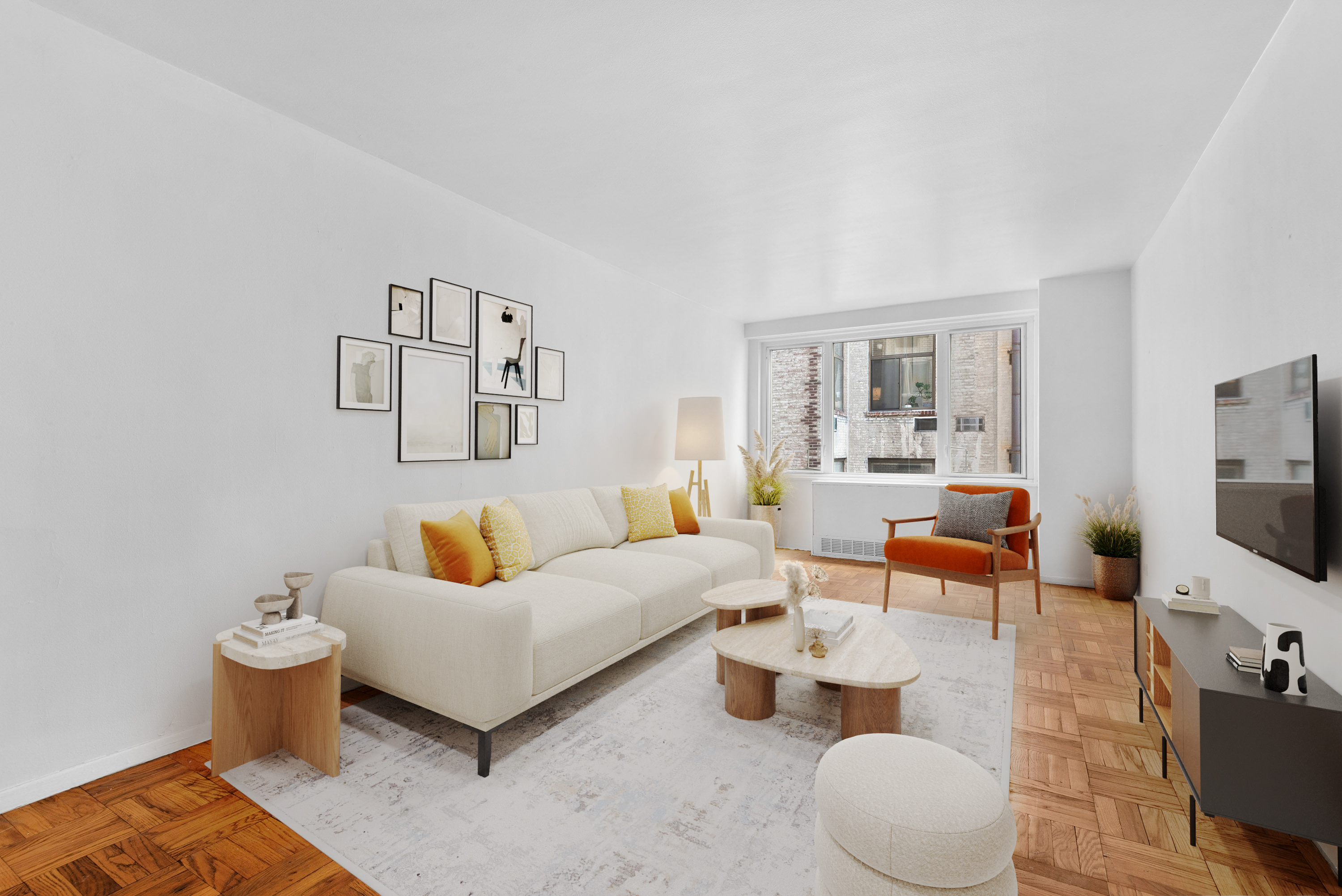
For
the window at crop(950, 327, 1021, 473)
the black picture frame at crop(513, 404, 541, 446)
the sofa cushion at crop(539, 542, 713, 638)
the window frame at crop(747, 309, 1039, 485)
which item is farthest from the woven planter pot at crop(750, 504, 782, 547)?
the black picture frame at crop(513, 404, 541, 446)

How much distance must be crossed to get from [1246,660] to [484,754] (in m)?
2.47

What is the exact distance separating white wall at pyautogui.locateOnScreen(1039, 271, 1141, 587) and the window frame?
10.8 inches

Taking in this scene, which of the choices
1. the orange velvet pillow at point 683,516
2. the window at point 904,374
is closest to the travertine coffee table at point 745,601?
the orange velvet pillow at point 683,516

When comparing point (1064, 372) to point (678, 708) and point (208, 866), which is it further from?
point (208, 866)

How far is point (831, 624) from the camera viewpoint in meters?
2.59

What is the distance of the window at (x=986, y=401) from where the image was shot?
18.7 ft

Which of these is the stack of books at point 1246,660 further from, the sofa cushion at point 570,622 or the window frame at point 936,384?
the window frame at point 936,384

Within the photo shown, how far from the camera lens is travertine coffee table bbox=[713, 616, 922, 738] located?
86.4 inches

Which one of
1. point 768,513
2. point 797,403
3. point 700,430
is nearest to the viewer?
point 700,430

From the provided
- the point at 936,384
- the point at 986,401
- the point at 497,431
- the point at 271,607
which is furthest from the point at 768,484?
the point at 271,607

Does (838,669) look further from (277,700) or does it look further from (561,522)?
(277,700)

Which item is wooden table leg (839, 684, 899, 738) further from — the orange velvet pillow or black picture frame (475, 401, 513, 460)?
black picture frame (475, 401, 513, 460)

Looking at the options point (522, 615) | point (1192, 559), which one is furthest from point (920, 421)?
point (522, 615)

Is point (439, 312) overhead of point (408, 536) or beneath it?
overhead
